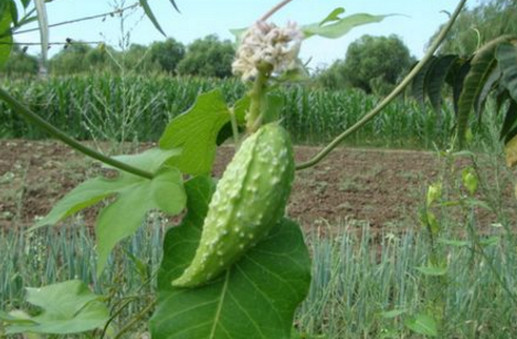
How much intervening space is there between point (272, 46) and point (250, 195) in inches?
4.1

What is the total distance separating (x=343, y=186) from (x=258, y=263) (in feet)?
15.2

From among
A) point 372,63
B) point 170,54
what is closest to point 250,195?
point 170,54

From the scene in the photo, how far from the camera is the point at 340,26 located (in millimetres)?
567

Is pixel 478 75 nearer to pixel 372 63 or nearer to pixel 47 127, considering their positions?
pixel 47 127

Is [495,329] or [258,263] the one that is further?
[495,329]

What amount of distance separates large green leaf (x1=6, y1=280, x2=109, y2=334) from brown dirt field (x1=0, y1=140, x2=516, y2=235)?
2628 millimetres

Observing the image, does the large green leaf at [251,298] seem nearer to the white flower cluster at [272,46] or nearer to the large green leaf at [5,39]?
the white flower cluster at [272,46]

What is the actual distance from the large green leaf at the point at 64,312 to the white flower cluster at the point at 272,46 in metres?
0.32

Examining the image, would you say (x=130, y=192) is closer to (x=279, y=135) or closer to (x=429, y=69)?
(x=279, y=135)

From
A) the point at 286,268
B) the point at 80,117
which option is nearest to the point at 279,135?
the point at 286,268

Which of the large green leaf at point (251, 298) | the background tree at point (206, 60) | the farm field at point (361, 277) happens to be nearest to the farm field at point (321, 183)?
the farm field at point (361, 277)

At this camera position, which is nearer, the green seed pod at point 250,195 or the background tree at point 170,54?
the green seed pod at point 250,195

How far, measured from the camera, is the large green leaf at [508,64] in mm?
789

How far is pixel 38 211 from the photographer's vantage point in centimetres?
411
